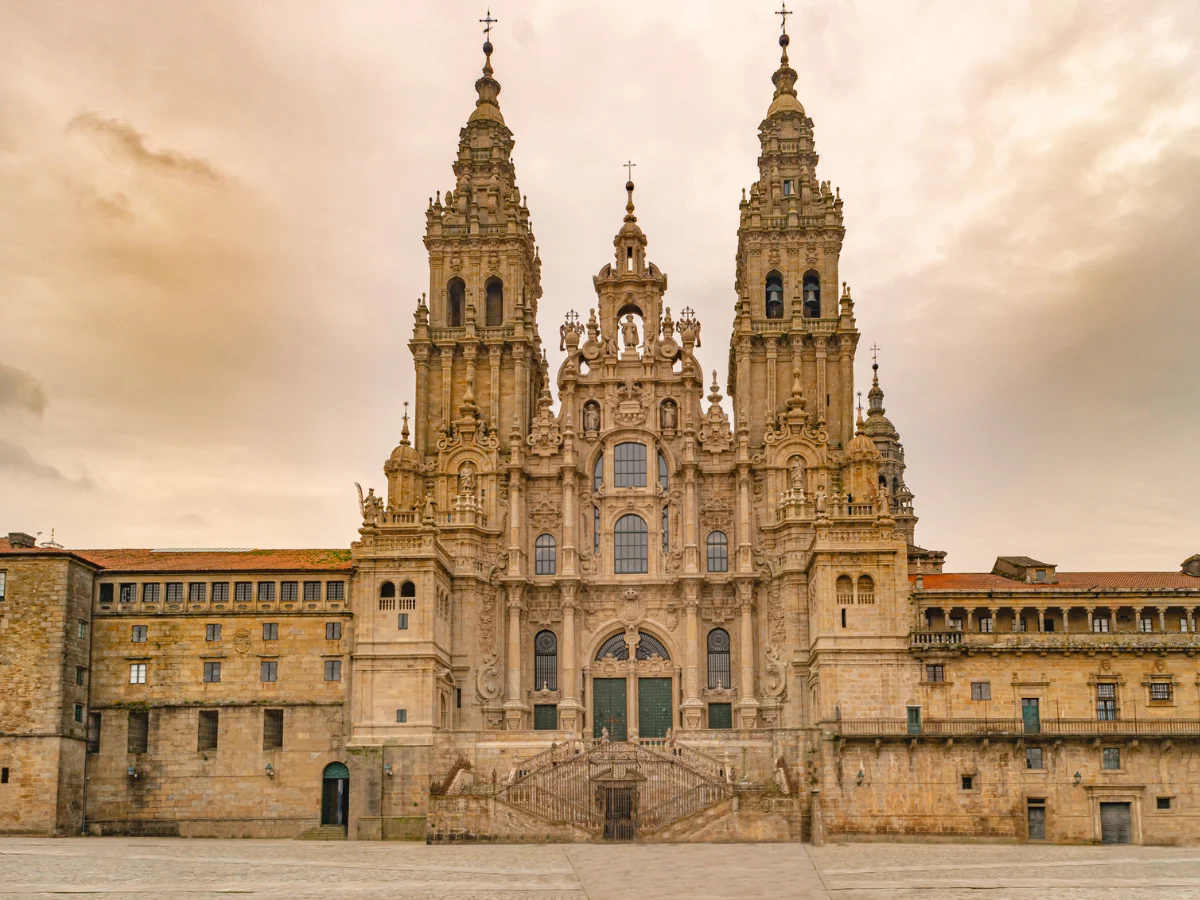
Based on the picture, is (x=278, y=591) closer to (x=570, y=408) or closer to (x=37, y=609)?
(x=37, y=609)

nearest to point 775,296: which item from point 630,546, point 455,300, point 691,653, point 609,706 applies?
point 630,546

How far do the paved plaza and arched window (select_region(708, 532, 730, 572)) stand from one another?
21171 mm

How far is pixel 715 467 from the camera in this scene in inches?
3233

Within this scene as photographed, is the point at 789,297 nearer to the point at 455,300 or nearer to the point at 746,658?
the point at 455,300

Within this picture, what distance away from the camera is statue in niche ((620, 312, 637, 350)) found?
84.7 m

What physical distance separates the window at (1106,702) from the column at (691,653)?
19.8 metres

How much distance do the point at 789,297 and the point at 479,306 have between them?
17.8 metres

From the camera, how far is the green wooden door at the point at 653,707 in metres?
79.6

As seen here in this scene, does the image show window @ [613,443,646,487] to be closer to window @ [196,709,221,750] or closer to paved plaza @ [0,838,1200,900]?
window @ [196,709,221,750]

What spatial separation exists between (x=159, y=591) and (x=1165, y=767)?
48407 millimetres

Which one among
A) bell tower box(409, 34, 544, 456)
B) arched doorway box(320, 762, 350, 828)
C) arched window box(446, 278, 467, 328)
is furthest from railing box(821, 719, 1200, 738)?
arched window box(446, 278, 467, 328)

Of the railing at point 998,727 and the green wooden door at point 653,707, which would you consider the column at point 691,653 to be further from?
the railing at point 998,727

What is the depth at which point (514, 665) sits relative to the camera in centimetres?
7950

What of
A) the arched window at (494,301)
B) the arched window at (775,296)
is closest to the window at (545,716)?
the arched window at (494,301)
